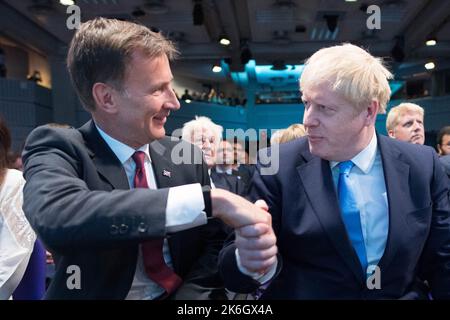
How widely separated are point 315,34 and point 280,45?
3.11 feet

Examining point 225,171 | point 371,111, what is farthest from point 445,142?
point 371,111

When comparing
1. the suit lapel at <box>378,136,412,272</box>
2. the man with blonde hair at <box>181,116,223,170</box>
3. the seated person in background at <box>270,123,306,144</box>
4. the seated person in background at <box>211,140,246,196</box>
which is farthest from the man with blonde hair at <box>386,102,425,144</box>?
the suit lapel at <box>378,136,412,272</box>

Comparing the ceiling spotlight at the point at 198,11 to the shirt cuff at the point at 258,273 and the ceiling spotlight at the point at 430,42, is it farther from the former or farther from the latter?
the shirt cuff at the point at 258,273

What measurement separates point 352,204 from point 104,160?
2.41 feet

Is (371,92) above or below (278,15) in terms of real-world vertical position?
below

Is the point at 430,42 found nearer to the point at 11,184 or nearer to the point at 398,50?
the point at 398,50

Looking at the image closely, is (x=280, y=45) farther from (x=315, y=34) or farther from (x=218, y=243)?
(x=218, y=243)

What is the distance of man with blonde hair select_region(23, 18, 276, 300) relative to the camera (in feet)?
2.99

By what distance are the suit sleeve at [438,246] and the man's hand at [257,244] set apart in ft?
2.31

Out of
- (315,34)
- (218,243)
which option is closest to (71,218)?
(218,243)

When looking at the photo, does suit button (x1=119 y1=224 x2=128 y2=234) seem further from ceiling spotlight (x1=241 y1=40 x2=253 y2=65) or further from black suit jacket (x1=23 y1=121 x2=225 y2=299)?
ceiling spotlight (x1=241 y1=40 x2=253 y2=65)

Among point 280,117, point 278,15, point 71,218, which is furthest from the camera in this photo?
point 280,117

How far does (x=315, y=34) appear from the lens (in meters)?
9.52

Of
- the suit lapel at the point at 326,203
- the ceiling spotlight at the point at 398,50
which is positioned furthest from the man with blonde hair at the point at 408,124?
the ceiling spotlight at the point at 398,50
